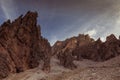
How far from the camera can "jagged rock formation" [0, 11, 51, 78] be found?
5011cm

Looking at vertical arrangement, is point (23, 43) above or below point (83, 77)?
above

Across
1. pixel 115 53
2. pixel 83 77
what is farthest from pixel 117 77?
pixel 115 53

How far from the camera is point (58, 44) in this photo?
123 m

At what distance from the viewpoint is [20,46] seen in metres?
55.4

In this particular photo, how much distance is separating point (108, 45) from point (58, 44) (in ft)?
119

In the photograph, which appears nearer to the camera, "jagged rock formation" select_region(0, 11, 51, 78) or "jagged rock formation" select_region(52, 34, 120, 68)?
"jagged rock formation" select_region(0, 11, 51, 78)

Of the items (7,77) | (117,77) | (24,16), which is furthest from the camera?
(24,16)

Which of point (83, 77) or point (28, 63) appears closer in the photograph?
point (83, 77)

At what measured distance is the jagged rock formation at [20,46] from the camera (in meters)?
50.1

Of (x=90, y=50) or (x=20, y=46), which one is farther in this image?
(x=90, y=50)

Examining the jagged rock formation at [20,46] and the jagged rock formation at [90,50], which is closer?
the jagged rock formation at [20,46]

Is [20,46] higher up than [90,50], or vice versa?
[90,50]

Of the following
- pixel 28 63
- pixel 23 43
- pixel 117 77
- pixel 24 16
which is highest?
pixel 24 16

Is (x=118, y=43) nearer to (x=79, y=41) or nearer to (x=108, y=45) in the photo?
(x=108, y=45)
